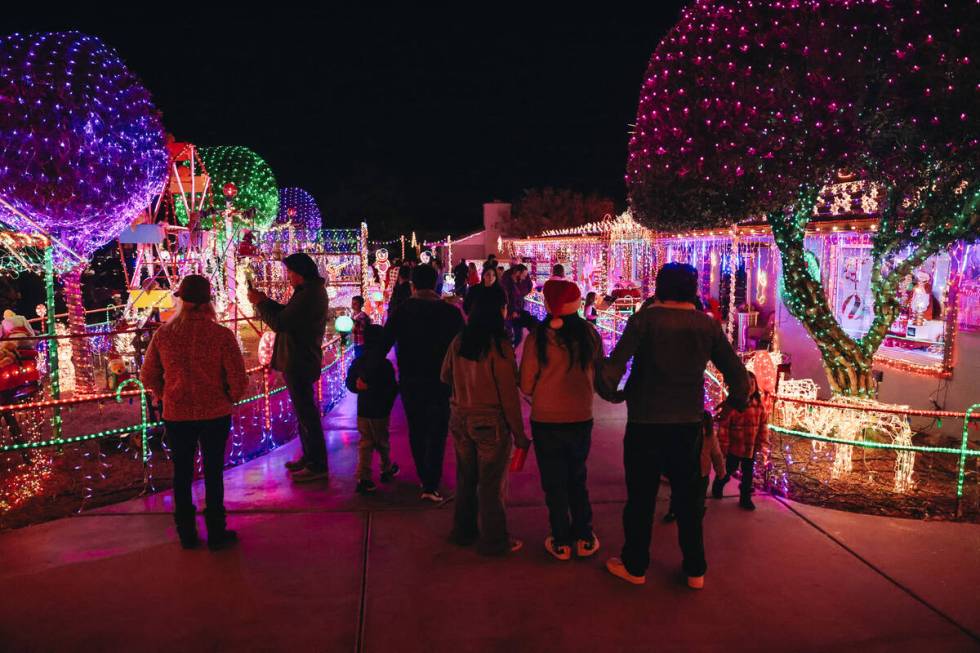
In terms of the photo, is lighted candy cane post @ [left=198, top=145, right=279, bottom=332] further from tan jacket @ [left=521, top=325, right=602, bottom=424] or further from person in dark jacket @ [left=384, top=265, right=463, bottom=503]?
tan jacket @ [left=521, top=325, right=602, bottom=424]

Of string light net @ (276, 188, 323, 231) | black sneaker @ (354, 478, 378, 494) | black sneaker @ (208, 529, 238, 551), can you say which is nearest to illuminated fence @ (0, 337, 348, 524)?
black sneaker @ (208, 529, 238, 551)

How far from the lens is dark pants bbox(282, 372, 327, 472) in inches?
212

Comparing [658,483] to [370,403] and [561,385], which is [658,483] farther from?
[370,403]

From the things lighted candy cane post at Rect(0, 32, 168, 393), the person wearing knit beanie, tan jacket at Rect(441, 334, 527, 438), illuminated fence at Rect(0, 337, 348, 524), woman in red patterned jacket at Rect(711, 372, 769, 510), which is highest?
lighted candy cane post at Rect(0, 32, 168, 393)

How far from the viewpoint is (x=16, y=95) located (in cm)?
648

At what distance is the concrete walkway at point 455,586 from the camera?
3336mm

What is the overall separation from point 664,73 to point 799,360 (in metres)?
6.30

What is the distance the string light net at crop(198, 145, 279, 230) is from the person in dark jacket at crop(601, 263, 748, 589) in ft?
49.4

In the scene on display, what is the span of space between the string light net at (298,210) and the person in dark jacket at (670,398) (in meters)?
22.3

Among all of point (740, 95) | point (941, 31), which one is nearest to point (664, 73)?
point (740, 95)

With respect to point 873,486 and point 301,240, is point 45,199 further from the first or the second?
point 301,240

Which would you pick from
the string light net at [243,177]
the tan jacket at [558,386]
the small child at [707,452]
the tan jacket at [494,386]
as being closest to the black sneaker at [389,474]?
the tan jacket at [494,386]

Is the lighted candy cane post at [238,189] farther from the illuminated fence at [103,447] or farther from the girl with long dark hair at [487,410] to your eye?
the girl with long dark hair at [487,410]

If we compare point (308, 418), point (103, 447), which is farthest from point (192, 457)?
point (103, 447)
